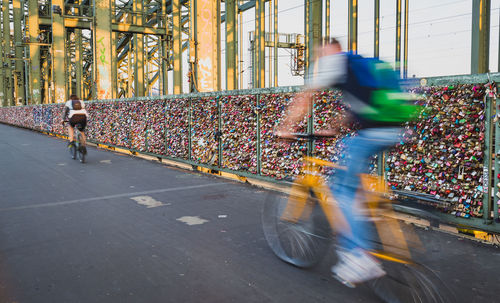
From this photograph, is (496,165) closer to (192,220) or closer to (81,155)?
(192,220)

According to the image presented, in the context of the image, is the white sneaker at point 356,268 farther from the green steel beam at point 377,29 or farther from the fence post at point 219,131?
the green steel beam at point 377,29

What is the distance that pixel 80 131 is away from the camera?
1159cm

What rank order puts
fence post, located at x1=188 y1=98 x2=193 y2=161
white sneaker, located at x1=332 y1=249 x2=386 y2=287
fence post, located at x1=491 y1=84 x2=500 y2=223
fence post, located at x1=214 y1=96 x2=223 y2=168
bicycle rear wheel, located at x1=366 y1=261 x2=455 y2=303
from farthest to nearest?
fence post, located at x1=188 y1=98 x2=193 y2=161, fence post, located at x1=214 y1=96 x2=223 y2=168, fence post, located at x1=491 y1=84 x2=500 y2=223, white sneaker, located at x1=332 y1=249 x2=386 y2=287, bicycle rear wheel, located at x1=366 y1=261 x2=455 y2=303

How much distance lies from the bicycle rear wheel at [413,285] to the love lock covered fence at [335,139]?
0.47 meters

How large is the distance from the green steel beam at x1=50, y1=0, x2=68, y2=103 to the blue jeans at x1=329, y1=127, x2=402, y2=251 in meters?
26.3

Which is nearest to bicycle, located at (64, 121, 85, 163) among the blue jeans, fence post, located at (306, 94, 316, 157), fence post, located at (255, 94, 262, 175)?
fence post, located at (255, 94, 262, 175)

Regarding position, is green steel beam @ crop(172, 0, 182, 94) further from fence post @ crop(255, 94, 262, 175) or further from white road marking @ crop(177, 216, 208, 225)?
white road marking @ crop(177, 216, 208, 225)

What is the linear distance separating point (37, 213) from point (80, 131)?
607cm

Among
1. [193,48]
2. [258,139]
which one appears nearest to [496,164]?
[258,139]

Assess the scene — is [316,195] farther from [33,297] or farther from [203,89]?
[203,89]

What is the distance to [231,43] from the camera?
88.8 feet

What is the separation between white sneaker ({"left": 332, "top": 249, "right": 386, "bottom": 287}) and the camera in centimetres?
310

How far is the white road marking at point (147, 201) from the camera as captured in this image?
642cm

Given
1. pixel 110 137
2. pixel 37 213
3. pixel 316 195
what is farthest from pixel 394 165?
pixel 110 137
